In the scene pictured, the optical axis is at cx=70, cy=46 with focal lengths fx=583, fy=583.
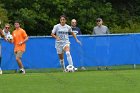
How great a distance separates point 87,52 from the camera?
19.2 m

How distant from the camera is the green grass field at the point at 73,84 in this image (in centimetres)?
1179

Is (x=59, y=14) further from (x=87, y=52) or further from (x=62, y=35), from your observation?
(x=62, y=35)

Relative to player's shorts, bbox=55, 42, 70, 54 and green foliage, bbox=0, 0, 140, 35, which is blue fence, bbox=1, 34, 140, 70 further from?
green foliage, bbox=0, 0, 140, 35

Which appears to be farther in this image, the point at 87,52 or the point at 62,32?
the point at 87,52

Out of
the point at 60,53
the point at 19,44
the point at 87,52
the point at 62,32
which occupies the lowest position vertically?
the point at 87,52

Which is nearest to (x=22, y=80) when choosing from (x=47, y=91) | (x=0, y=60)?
(x=47, y=91)

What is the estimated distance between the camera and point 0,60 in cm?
1759

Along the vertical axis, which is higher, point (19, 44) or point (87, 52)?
point (19, 44)

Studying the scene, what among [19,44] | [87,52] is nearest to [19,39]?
[19,44]

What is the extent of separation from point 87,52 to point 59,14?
1648 centimetres

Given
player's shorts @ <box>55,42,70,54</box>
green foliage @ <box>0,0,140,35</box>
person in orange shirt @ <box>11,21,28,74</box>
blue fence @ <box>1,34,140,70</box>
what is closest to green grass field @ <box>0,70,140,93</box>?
player's shorts @ <box>55,42,70,54</box>

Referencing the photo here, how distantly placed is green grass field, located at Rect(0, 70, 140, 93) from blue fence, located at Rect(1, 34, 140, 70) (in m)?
3.74

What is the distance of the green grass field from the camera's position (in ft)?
38.7

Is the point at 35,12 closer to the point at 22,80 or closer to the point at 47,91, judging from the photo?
the point at 22,80
